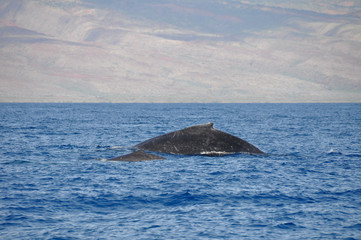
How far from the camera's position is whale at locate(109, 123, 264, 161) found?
23353 mm

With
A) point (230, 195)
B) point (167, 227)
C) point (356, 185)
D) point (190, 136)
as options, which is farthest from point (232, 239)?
point (190, 136)

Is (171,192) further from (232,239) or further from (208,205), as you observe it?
(232,239)

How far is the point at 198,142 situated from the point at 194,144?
219 millimetres

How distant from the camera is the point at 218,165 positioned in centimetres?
2331

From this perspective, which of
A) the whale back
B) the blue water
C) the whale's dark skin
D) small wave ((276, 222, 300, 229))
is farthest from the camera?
the whale's dark skin

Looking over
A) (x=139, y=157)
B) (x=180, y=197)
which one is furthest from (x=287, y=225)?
(x=139, y=157)

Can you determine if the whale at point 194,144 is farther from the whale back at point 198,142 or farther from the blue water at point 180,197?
the blue water at point 180,197

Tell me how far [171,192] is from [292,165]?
8.56 metres

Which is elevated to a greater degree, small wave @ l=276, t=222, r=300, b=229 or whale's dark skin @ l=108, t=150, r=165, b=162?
whale's dark skin @ l=108, t=150, r=165, b=162

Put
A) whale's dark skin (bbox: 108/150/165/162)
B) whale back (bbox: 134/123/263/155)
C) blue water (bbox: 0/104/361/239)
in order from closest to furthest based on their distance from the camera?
blue water (bbox: 0/104/361/239) < whale back (bbox: 134/123/263/155) < whale's dark skin (bbox: 108/150/165/162)

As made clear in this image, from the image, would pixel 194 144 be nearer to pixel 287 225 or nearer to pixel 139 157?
pixel 139 157

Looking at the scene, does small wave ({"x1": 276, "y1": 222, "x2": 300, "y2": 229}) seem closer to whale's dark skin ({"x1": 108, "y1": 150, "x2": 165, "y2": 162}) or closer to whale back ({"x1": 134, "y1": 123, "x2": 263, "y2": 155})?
whale back ({"x1": 134, "y1": 123, "x2": 263, "y2": 155})

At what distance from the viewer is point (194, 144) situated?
23.7 meters

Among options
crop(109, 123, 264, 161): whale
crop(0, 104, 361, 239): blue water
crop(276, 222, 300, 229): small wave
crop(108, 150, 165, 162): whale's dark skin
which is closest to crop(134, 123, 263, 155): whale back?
crop(109, 123, 264, 161): whale
